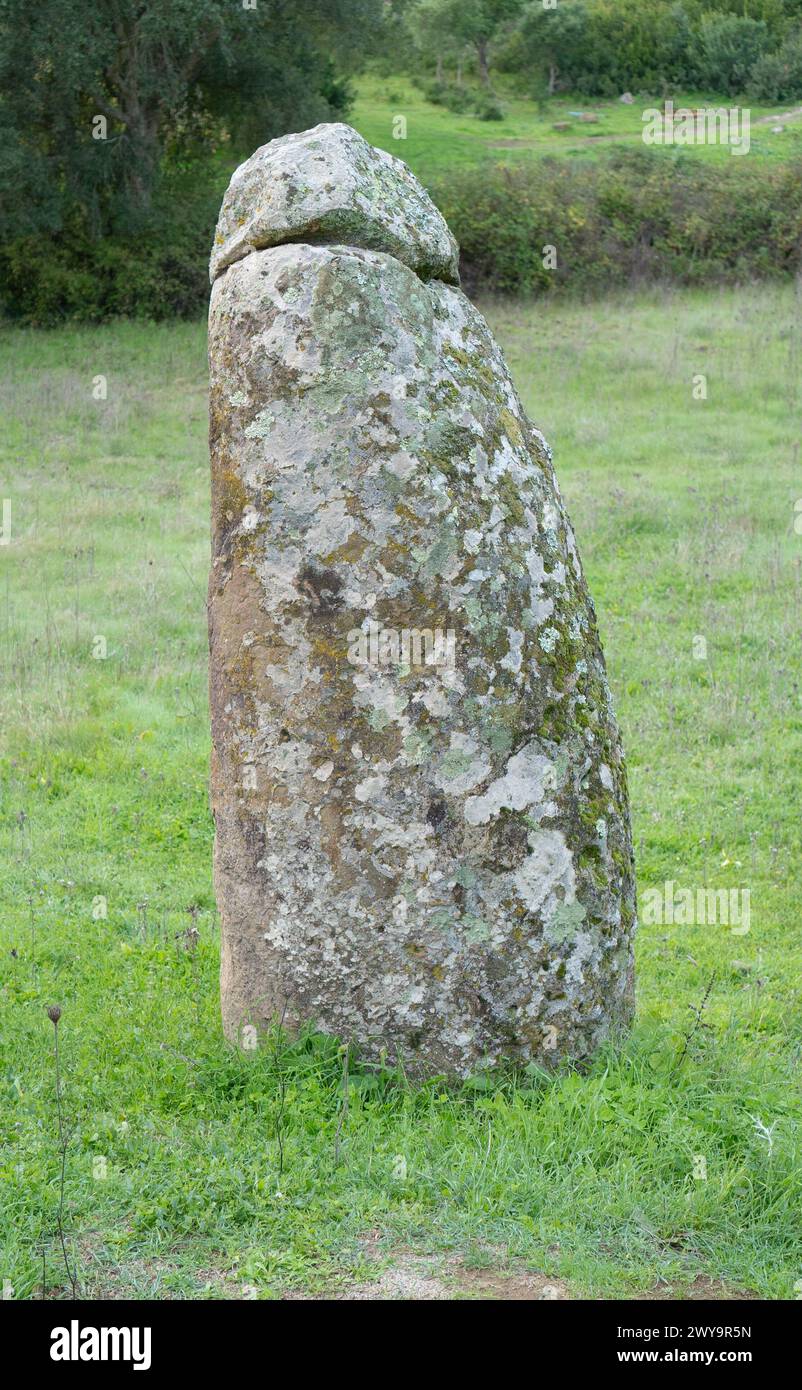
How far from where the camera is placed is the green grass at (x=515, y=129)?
31547 mm

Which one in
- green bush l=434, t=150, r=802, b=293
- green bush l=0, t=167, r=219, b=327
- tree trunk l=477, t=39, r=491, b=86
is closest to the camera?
green bush l=0, t=167, r=219, b=327

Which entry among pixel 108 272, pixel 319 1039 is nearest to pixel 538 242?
pixel 108 272

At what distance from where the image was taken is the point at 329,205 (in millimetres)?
4812

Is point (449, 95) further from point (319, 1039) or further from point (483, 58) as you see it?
point (319, 1039)

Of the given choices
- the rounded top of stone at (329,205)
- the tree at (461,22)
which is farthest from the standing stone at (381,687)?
the tree at (461,22)

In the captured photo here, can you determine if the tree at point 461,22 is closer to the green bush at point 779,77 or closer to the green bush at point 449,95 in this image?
the green bush at point 449,95

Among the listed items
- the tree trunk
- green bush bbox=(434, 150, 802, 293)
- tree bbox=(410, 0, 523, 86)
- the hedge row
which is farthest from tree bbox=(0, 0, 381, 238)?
the tree trunk

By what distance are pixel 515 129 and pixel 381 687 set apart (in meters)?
36.6

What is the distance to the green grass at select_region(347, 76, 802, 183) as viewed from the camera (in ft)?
104

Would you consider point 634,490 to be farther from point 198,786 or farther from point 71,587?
point 198,786

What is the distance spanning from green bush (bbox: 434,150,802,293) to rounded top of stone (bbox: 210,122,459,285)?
20788mm

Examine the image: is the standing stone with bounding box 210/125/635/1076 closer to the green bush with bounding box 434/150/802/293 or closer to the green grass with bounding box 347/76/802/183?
the green bush with bounding box 434/150/802/293

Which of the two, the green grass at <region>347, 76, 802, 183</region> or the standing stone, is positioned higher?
the green grass at <region>347, 76, 802, 183</region>

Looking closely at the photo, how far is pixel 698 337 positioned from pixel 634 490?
7704 mm
